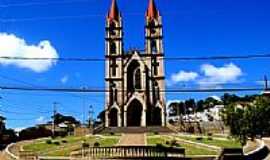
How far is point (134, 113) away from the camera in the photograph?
3895 inches

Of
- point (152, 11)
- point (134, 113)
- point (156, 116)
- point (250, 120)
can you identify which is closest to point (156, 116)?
point (156, 116)

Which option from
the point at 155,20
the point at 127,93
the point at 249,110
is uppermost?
the point at 155,20

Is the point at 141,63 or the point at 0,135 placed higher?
the point at 141,63

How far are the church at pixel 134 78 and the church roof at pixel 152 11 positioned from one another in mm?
436

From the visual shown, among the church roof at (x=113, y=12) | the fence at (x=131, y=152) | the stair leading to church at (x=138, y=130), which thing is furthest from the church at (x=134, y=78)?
the fence at (x=131, y=152)

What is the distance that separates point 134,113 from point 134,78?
7.17 m

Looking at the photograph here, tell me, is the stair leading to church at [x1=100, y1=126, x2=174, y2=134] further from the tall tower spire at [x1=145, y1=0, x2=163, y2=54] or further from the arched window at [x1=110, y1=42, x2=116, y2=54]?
the tall tower spire at [x1=145, y1=0, x2=163, y2=54]

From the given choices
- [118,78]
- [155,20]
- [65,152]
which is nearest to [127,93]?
[118,78]

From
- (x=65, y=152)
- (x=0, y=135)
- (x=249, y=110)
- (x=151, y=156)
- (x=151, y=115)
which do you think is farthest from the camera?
Answer: (x=151, y=115)

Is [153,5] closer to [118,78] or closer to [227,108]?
[118,78]

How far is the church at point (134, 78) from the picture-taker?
97250 mm

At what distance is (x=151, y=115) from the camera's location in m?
97.7

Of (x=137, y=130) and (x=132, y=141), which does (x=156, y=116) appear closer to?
(x=137, y=130)

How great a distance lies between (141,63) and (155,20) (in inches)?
387
